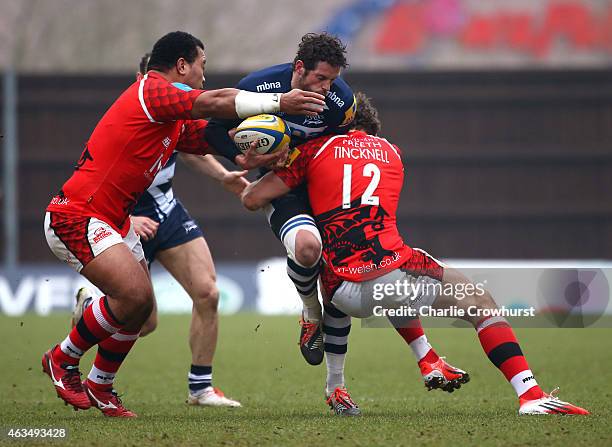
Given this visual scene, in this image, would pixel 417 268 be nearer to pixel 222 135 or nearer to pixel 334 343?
pixel 334 343

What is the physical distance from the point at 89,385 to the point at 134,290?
942mm

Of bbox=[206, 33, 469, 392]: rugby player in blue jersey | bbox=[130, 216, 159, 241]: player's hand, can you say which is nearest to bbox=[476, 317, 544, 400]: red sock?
bbox=[206, 33, 469, 392]: rugby player in blue jersey

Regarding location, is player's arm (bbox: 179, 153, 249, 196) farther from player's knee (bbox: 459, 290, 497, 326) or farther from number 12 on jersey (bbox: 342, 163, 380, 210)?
player's knee (bbox: 459, 290, 497, 326)

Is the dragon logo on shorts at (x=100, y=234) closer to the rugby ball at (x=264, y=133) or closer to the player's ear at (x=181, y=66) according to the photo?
the rugby ball at (x=264, y=133)

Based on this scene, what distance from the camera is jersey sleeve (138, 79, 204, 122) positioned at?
22.1ft

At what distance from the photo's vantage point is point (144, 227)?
8.20 m

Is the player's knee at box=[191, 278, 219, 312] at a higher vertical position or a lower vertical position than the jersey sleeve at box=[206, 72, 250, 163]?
lower

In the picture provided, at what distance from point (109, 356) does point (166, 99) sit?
1778mm

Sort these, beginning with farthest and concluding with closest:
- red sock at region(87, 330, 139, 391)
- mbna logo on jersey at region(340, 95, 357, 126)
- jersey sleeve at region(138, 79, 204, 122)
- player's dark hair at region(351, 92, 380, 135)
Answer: player's dark hair at region(351, 92, 380, 135)
red sock at region(87, 330, 139, 391)
mbna logo on jersey at region(340, 95, 357, 126)
jersey sleeve at region(138, 79, 204, 122)

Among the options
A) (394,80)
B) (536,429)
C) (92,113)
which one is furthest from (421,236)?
(536,429)

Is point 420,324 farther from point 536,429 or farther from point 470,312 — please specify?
point 536,429

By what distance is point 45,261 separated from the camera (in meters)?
19.3

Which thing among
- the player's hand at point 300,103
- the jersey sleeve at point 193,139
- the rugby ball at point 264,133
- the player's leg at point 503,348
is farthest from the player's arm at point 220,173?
the player's leg at point 503,348

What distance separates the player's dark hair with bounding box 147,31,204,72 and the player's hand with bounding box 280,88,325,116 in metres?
0.84
